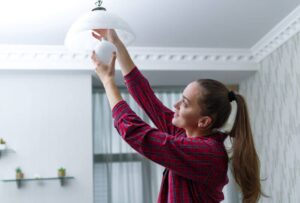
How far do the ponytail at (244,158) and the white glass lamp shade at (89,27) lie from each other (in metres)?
0.44

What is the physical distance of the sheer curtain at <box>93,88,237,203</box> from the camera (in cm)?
363

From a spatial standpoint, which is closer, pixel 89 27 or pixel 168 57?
pixel 89 27

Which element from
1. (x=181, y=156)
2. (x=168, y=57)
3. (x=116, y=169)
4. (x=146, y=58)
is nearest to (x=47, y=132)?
(x=116, y=169)

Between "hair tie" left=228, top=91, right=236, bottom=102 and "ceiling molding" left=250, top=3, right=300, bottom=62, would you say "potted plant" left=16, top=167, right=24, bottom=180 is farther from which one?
"hair tie" left=228, top=91, right=236, bottom=102

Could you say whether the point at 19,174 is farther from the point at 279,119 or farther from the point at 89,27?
the point at 89,27

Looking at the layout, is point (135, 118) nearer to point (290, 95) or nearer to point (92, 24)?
point (92, 24)

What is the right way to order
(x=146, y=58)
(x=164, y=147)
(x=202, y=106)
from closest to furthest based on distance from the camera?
(x=164, y=147), (x=202, y=106), (x=146, y=58)

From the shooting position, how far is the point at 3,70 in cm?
336

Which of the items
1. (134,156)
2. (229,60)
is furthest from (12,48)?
(229,60)

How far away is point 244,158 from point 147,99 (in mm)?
364

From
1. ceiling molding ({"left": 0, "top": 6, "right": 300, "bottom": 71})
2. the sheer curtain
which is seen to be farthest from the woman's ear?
the sheer curtain

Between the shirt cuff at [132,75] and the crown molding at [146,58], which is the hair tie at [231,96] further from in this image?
the crown molding at [146,58]

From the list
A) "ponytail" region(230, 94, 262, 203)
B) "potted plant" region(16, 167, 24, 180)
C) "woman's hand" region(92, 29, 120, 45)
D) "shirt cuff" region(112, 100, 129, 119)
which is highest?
"woman's hand" region(92, 29, 120, 45)

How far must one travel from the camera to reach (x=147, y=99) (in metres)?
1.45
